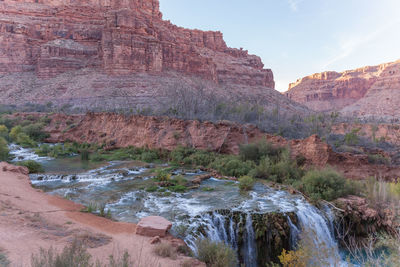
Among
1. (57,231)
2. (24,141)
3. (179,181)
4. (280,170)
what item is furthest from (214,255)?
(24,141)

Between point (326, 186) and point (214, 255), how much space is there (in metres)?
6.00

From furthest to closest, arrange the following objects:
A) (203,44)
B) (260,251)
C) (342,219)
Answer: (203,44), (342,219), (260,251)

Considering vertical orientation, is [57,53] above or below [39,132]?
above

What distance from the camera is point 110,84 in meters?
41.8

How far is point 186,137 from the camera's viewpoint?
15.7 metres

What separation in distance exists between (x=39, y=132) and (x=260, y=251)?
21602 millimetres

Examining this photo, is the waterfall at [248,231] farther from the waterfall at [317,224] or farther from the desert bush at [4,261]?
the desert bush at [4,261]

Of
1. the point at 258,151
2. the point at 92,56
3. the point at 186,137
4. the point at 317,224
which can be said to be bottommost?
the point at 317,224

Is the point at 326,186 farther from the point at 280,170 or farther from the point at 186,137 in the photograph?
the point at 186,137

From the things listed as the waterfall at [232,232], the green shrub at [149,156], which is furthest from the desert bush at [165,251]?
the green shrub at [149,156]

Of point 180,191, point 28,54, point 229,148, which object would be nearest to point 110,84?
point 28,54

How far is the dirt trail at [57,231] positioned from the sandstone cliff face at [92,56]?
30.2m

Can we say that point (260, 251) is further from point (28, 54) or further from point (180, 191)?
point (28, 54)

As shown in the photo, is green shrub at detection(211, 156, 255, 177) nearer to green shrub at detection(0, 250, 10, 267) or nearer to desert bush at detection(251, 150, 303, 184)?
desert bush at detection(251, 150, 303, 184)
